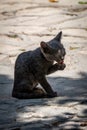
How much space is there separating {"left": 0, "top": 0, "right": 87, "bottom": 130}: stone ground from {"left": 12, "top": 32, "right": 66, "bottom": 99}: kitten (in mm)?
245

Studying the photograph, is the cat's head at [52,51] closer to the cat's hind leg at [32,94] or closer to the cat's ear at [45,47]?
the cat's ear at [45,47]

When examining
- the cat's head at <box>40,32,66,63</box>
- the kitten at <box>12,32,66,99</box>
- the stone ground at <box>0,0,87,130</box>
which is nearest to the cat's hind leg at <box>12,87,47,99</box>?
the kitten at <box>12,32,66,99</box>

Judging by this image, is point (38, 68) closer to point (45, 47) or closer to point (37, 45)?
point (45, 47)

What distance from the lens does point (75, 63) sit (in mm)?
Answer: 10578

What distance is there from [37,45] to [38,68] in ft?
13.7

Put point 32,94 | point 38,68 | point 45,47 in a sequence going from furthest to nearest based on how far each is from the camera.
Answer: point 32,94 < point 38,68 < point 45,47

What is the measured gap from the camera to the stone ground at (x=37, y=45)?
21.6 feet

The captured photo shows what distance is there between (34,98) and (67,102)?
78 centimetres

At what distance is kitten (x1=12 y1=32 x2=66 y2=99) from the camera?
25.2 ft

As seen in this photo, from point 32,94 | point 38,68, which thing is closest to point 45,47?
point 38,68

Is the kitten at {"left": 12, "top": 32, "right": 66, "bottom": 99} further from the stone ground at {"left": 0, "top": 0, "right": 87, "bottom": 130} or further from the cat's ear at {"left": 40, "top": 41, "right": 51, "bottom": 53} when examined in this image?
the stone ground at {"left": 0, "top": 0, "right": 87, "bottom": 130}

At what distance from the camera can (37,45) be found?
11930 mm

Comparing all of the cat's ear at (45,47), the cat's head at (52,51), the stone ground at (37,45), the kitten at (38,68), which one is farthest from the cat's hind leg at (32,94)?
the cat's ear at (45,47)

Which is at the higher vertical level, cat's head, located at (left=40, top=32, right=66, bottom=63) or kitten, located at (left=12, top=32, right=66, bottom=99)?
cat's head, located at (left=40, top=32, right=66, bottom=63)
